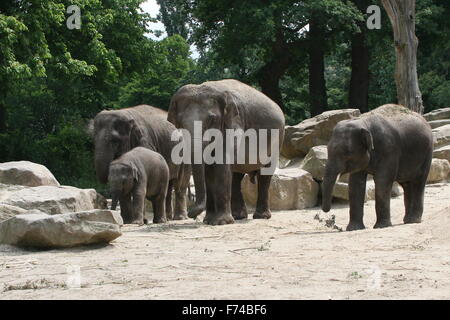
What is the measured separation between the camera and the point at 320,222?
1225cm

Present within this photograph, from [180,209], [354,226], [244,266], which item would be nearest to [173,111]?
Answer: [354,226]

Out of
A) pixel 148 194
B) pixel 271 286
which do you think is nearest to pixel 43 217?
pixel 271 286

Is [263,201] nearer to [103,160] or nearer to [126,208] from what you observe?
[126,208]

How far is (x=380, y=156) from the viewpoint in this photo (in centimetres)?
1092

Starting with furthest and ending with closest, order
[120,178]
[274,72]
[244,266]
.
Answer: [274,72] → [120,178] → [244,266]

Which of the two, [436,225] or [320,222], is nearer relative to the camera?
[436,225]

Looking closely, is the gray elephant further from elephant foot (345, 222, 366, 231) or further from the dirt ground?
the dirt ground

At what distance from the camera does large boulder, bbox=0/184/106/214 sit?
10281mm

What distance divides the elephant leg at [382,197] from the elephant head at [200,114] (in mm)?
2258

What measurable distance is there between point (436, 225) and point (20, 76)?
11.8 meters

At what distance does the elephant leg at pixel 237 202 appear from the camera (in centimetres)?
1302

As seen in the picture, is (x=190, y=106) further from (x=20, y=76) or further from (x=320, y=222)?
(x=20, y=76)

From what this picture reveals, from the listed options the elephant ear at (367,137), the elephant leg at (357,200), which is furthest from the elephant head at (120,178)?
the elephant ear at (367,137)

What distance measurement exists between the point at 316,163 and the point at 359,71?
509 inches
